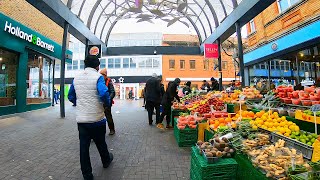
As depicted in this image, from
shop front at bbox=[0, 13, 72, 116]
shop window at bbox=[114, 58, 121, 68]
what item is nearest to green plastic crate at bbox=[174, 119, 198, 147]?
Result: shop front at bbox=[0, 13, 72, 116]

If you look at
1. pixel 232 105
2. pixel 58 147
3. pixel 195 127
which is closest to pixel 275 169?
pixel 195 127

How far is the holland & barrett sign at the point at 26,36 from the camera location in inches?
→ 391

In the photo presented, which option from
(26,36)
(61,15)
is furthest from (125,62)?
(61,15)

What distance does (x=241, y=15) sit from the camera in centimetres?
989

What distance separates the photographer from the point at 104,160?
3873 mm

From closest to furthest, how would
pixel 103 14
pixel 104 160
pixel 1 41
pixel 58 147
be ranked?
pixel 104 160
pixel 58 147
pixel 1 41
pixel 103 14

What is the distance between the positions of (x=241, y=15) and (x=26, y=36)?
1081 cm

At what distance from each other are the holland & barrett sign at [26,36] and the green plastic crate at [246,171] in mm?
10987

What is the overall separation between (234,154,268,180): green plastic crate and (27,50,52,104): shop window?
12.8 meters

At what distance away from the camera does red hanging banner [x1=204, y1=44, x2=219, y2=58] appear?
13823mm

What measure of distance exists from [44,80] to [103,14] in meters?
6.61

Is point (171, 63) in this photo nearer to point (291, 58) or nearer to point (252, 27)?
point (252, 27)

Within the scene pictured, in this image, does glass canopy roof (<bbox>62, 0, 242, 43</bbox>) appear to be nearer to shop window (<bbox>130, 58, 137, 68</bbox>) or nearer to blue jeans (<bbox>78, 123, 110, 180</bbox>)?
blue jeans (<bbox>78, 123, 110, 180</bbox>)

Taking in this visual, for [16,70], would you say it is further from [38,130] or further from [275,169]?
[275,169]
